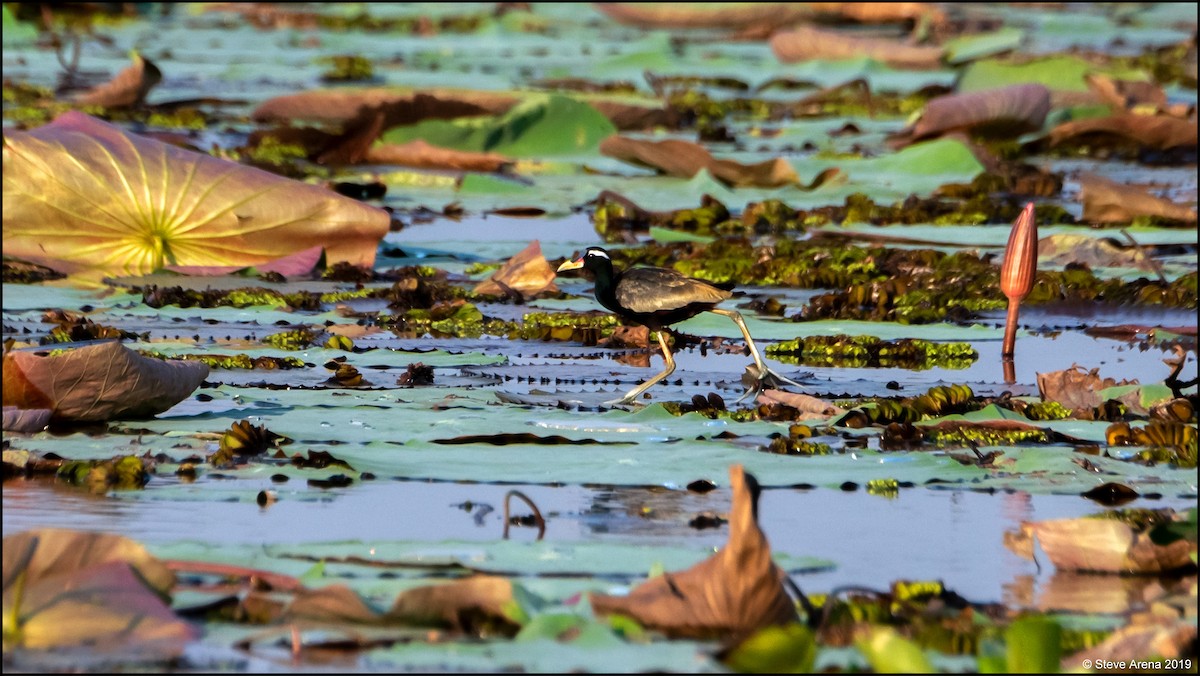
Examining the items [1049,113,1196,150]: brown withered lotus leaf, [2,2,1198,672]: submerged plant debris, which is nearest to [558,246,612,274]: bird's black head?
[2,2,1198,672]: submerged plant debris

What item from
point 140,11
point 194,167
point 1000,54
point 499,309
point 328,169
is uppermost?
point 140,11

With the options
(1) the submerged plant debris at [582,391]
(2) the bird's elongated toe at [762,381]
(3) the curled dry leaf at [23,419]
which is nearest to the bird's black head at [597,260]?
(1) the submerged plant debris at [582,391]

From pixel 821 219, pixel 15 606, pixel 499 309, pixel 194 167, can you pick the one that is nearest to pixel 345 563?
pixel 15 606

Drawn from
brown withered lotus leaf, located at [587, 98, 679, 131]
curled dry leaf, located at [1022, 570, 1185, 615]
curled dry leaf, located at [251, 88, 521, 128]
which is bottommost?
curled dry leaf, located at [1022, 570, 1185, 615]

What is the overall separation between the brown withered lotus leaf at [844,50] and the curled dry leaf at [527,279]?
34.8ft

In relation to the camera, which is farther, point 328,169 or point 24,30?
point 24,30

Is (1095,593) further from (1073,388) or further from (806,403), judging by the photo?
(1073,388)

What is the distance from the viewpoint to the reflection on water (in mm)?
3443

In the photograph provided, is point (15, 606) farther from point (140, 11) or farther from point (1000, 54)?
point (140, 11)

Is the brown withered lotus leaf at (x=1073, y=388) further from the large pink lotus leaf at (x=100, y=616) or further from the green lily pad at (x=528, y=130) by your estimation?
the green lily pad at (x=528, y=130)

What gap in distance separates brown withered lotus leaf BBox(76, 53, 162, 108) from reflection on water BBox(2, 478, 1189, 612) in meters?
7.81

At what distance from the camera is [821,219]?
8.71 m

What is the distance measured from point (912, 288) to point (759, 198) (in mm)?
2692

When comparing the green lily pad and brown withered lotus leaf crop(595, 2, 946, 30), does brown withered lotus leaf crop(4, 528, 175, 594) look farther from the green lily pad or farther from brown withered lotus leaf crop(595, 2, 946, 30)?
brown withered lotus leaf crop(595, 2, 946, 30)
